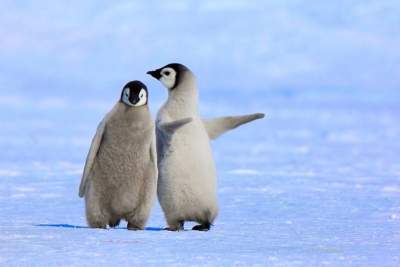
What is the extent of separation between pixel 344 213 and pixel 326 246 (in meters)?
2.21

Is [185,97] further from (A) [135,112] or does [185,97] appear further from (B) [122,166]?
(B) [122,166]

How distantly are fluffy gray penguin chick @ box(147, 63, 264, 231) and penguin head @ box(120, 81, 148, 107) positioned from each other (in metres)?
0.29

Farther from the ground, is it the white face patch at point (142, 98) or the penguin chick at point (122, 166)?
the white face patch at point (142, 98)

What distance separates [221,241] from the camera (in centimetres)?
455

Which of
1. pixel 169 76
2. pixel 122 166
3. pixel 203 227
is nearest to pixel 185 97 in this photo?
pixel 169 76

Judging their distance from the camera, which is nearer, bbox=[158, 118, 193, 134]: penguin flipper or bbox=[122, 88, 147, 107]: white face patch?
bbox=[122, 88, 147, 107]: white face patch

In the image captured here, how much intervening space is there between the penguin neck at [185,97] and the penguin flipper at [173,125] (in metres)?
0.10

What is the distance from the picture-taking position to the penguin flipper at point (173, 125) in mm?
5211

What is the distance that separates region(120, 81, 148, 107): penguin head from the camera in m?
5.02

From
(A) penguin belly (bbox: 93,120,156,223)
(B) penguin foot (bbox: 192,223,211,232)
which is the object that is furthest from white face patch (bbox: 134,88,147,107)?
(B) penguin foot (bbox: 192,223,211,232)

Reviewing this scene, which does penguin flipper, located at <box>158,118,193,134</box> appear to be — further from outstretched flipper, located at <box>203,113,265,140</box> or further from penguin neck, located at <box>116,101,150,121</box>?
outstretched flipper, located at <box>203,113,265,140</box>

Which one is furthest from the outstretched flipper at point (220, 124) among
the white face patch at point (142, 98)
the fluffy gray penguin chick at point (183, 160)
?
the white face patch at point (142, 98)

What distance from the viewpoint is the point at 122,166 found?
513 cm

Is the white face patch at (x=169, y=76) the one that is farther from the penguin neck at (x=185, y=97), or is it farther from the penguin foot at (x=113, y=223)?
the penguin foot at (x=113, y=223)
